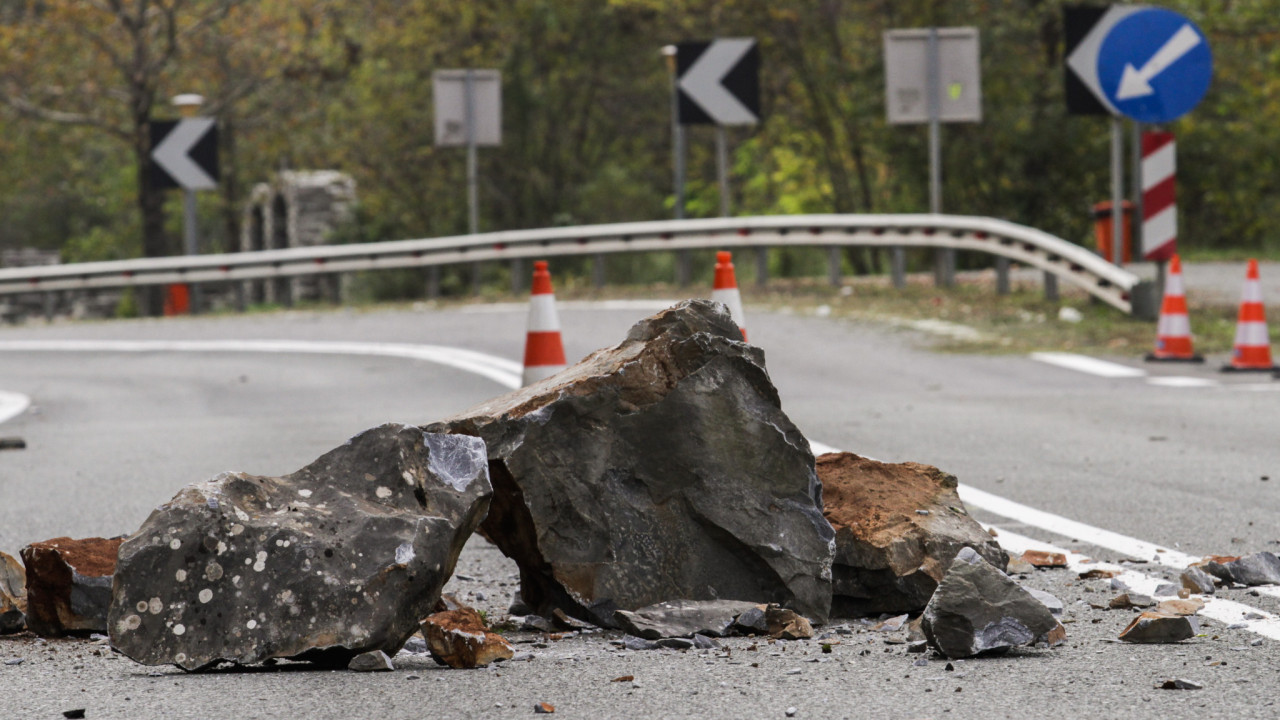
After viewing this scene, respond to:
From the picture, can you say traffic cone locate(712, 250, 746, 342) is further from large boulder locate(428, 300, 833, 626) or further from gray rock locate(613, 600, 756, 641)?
gray rock locate(613, 600, 756, 641)

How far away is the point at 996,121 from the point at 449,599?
2171 cm

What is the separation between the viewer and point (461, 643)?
4.37 meters

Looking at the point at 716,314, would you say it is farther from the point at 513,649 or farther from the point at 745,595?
the point at 513,649

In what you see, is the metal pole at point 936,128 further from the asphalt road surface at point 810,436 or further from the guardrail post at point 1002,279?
the asphalt road surface at point 810,436

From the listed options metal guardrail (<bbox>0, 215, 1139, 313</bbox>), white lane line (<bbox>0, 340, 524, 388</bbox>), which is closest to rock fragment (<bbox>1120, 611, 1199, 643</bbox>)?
white lane line (<bbox>0, 340, 524, 388</bbox>)

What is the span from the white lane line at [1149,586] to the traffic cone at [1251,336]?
21.3ft

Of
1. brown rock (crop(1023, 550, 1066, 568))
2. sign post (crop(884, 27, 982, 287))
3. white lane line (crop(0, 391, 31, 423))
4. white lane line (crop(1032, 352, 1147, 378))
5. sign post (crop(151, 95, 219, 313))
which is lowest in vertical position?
white lane line (crop(0, 391, 31, 423))

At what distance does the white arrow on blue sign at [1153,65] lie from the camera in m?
13.2

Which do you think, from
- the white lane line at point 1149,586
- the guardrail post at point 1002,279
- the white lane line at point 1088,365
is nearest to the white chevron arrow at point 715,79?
the guardrail post at point 1002,279

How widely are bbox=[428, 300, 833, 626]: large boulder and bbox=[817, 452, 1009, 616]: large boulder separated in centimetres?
13

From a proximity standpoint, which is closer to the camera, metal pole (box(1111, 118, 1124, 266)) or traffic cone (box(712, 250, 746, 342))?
traffic cone (box(712, 250, 746, 342))

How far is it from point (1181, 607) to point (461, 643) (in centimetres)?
200

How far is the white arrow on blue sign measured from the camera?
13211mm

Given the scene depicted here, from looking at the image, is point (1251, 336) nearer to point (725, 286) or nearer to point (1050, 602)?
point (725, 286)
